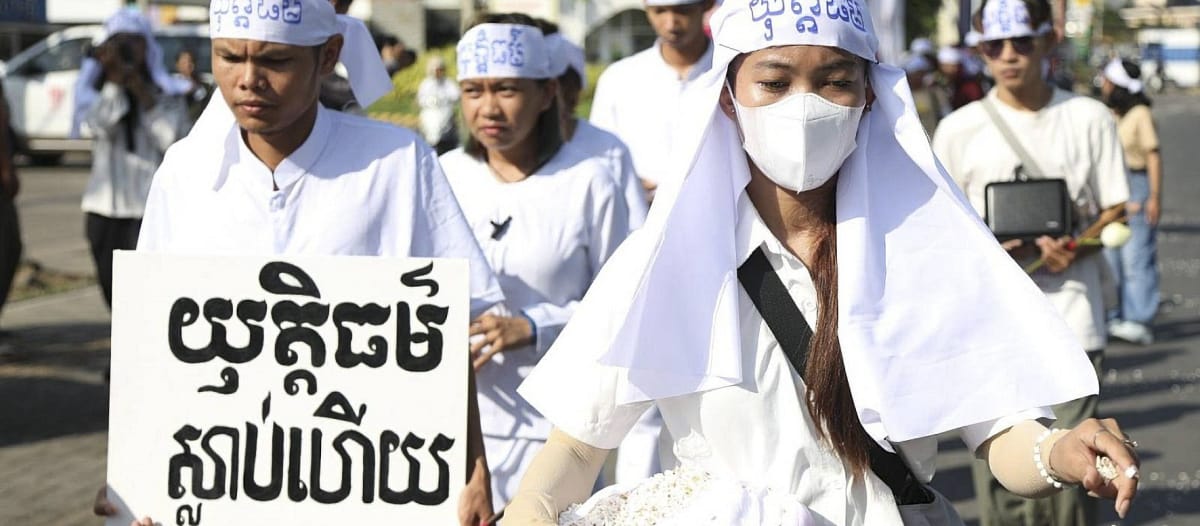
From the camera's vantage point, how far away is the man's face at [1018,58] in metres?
5.90

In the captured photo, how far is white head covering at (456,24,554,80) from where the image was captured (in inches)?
197

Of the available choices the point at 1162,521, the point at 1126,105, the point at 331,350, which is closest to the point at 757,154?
the point at 331,350

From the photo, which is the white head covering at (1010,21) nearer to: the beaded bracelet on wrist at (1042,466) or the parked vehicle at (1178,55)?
the beaded bracelet on wrist at (1042,466)

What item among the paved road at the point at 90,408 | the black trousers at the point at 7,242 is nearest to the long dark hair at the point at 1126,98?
the paved road at the point at 90,408

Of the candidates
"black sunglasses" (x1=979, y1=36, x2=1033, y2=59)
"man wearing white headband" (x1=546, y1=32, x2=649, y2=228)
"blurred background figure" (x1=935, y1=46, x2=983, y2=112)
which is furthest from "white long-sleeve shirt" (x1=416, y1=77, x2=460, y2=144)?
"man wearing white headband" (x1=546, y1=32, x2=649, y2=228)

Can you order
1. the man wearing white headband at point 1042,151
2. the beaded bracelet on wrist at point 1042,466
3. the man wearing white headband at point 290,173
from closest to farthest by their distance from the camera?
the beaded bracelet on wrist at point 1042,466, the man wearing white headband at point 290,173, the man wearing white headband at point 1042,151

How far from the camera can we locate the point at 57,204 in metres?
20.6

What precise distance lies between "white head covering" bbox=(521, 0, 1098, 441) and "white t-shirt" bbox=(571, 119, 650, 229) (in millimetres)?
2374

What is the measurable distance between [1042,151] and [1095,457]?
3648mm

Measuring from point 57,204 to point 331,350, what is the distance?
1835 centimetres

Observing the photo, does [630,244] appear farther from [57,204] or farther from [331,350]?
[57,204]

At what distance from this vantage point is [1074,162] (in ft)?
19.4

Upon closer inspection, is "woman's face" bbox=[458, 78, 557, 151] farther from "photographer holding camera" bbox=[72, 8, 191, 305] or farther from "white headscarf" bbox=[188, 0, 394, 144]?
"photographer holding camera" bbox=[72, 8, 191, 305]

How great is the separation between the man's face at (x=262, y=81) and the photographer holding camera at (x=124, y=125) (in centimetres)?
618
